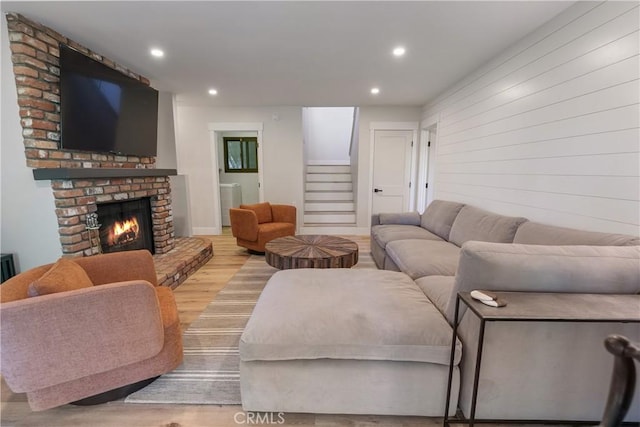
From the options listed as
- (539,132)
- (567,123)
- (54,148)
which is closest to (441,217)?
(539,132)

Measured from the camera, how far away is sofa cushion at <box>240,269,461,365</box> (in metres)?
1.29

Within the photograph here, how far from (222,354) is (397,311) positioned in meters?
1.26

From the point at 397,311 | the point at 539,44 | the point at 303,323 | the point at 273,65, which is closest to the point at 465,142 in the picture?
the point at 539,44

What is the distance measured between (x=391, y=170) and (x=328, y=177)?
1716 millimetres

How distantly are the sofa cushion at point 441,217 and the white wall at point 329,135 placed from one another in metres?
4.38

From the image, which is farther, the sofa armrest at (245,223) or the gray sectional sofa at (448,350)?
the sofa armrest at (245,223)

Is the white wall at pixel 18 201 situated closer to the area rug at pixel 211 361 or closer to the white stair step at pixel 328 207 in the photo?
the area rug at pixel 211 361

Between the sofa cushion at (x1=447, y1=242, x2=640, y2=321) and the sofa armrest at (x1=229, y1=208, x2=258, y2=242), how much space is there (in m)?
3.13

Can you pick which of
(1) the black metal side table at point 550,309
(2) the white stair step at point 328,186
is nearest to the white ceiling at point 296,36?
(1) the black metal side table at point 550,309

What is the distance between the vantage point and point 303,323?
1347 mm

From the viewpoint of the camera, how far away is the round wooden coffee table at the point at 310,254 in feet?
8.17

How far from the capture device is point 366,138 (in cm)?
525

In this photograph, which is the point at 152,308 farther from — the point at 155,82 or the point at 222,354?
the point at 155,82

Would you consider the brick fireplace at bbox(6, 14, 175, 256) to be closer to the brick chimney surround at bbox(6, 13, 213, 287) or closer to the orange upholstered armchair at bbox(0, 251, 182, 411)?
the brick chimney surround at bbox(6, 13, 213, 287)
